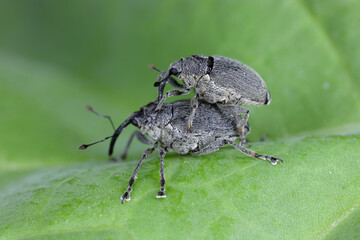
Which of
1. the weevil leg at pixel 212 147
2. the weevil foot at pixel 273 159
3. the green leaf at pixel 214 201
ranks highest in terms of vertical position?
the weevil leg at pixel 212 147

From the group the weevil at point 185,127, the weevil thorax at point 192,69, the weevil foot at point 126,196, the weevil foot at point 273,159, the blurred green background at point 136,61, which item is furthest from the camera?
the blurred green background at point 136,61

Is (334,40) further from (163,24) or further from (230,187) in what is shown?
(230,187)

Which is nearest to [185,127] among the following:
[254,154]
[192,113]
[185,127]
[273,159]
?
[185,127]

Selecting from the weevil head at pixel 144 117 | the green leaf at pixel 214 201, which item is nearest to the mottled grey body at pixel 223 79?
the weevil head at pixel 144 117

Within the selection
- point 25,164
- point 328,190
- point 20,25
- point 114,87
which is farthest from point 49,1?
point 328,190

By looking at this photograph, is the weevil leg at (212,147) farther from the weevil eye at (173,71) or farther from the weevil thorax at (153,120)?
the weevil eye at (173,71)

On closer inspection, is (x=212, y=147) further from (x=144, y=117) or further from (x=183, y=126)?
(x=144, y=117)

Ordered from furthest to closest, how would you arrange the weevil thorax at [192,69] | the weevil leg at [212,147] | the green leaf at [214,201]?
the weevil thorax at [192,69], the weevil leg at [212,147], the green leaf at [214,201]
